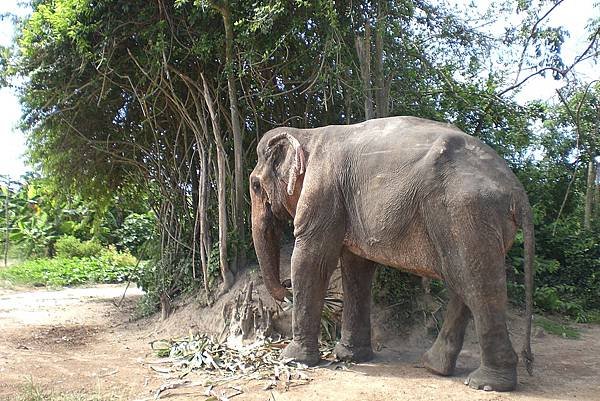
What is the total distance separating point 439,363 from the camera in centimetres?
582

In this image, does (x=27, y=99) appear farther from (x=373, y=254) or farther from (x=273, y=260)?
(x=373, y=254)

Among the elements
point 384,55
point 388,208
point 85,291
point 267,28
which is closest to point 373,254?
point 388,208

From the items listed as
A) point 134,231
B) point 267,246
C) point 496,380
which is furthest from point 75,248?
point 496,380

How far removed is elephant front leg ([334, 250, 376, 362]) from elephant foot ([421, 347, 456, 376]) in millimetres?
736

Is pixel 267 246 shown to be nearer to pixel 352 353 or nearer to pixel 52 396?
pixel 352 353

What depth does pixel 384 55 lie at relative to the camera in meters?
8.60

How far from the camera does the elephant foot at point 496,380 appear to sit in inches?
204

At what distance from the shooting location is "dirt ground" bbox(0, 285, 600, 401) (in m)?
5.31

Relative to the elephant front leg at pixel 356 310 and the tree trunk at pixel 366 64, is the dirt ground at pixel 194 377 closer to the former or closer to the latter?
the elephant front leg at pixel 356 310

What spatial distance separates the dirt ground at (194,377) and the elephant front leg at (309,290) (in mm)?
273

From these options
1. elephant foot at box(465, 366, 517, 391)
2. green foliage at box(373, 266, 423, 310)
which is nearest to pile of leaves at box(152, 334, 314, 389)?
green foliage at box(373, 266, 423, 310)

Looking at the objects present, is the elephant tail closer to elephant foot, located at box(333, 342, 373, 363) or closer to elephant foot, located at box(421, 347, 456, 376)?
elephant foot, located at box(421, 347, 456, 376)

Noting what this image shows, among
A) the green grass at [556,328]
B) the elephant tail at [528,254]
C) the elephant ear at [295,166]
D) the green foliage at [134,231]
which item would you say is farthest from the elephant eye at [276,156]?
the green foliage at [134,231]

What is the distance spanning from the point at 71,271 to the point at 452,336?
13.2m
